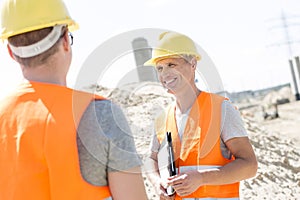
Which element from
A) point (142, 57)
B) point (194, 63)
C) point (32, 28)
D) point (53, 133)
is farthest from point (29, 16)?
point (142, 57)

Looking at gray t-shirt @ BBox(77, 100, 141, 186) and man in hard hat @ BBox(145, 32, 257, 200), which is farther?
man in hard hat @ BBox(145, 32, 257, 200)

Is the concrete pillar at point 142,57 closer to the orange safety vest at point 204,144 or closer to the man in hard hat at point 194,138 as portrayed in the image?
the man in hard hat at point 194,138

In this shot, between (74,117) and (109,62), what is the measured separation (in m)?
1.15

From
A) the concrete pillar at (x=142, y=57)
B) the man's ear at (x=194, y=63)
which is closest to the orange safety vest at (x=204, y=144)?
the man's ear at (x=194, y=63)

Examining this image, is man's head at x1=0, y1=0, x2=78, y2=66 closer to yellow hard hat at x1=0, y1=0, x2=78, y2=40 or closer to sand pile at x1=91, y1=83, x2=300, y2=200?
yellow hard hat at x1=0, y1=0, x2=78, y2=40

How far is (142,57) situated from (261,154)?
23.6 feet

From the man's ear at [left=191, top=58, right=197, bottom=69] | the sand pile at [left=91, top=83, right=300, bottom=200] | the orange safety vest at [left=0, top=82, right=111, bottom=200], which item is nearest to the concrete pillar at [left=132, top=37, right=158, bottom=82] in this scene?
the man's ear at [left=191, top=58, right=197, bottom=69]

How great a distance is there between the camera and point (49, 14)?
1747 millimetres

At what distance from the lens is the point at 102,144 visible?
5.31 ft

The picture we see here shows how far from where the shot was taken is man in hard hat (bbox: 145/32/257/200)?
264cm

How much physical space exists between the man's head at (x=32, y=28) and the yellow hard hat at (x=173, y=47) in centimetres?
121

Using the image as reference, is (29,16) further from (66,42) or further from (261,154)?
(261,154)

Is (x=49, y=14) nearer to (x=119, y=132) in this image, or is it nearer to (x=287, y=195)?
(x=119, y=132)

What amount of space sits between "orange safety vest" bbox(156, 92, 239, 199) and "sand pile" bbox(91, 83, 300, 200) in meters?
2.38
